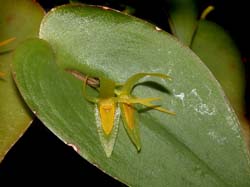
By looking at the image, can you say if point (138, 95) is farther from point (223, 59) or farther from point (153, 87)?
point (223, 59)

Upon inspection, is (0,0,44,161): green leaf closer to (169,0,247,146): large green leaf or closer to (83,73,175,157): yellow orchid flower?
(83,73,175,157): yellow orchid flower

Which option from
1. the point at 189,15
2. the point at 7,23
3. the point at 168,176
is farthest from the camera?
the point at 189,15

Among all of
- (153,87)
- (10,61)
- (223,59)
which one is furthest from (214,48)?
(10,61)

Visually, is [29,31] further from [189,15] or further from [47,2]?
[189,15]

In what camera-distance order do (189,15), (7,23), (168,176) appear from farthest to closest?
1. (189,15)
2. (7,23)
3. (168,176)

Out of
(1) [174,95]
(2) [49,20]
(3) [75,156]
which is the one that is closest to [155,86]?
(1) [174,95]

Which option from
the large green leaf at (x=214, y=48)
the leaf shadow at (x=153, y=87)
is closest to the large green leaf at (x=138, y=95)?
the leaf shadow at (x=153, y=87)
